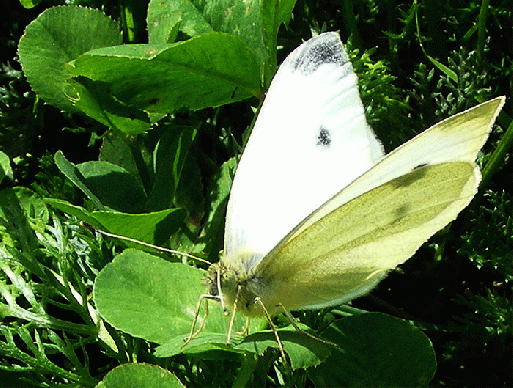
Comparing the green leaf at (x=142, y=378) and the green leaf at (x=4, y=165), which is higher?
the green leaf at (x=4, y=165)

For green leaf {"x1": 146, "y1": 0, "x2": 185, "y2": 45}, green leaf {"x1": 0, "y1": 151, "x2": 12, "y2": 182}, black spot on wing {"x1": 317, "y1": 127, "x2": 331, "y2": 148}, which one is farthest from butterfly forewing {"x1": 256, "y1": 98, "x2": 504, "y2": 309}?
green leaf {"x1": 0, "y1": 151, "x2": 12, "y2": 182}

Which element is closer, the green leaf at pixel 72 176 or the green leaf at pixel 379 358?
the green leaf at pixel 379 358

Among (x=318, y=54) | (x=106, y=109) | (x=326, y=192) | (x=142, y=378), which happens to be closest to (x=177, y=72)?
(x=106, y=109)

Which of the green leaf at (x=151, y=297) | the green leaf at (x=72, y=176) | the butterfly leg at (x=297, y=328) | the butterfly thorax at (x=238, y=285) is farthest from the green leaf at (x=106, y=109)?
the butterfly leg at (x=297, y=328)

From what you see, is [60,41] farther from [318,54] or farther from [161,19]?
[318,54]

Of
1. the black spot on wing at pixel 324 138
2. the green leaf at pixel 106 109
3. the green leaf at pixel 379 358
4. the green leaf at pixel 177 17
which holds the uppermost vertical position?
the green leaf at pixel 177 17

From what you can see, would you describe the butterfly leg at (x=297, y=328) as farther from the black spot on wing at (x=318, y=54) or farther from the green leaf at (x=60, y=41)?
the green leaf at (x=60, y=41)
